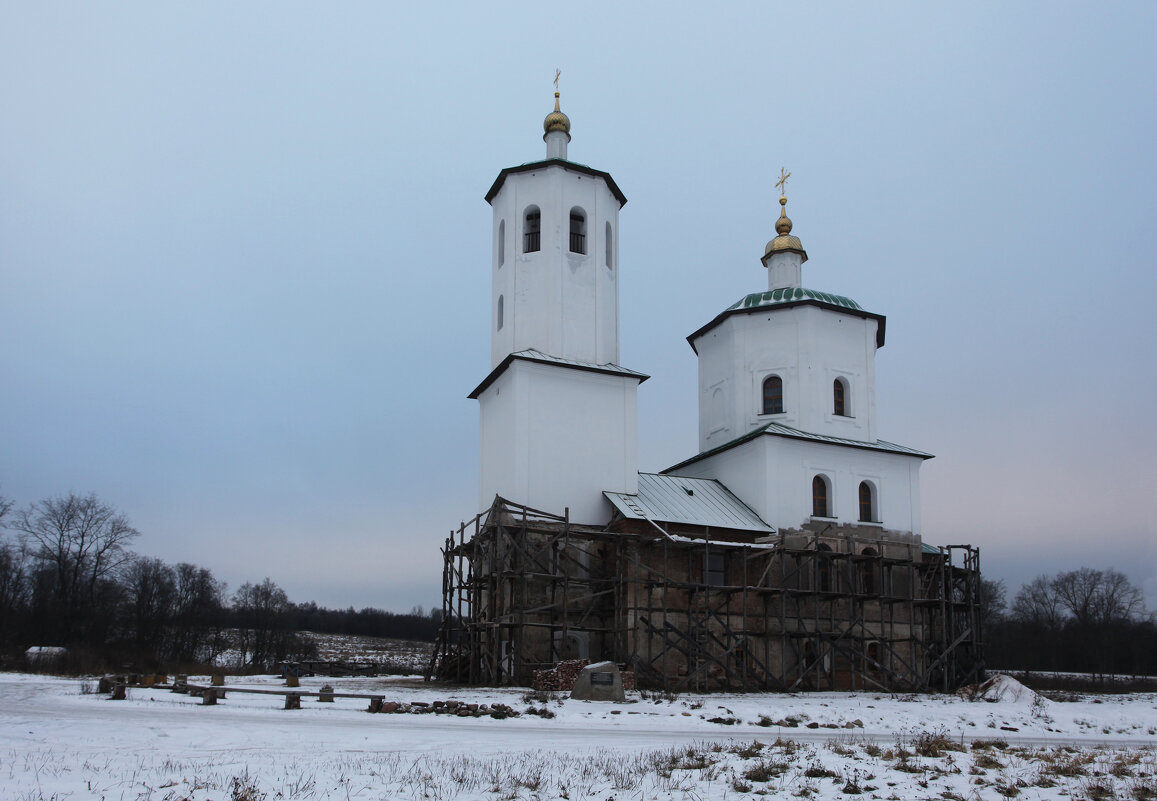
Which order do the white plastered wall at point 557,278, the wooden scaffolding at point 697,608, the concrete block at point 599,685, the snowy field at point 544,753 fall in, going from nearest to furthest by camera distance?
the snowy field at point 544,753 → the concrete block at point 599,685 → the wooden scaffolding at point 697,608 → the white plastered wall at point 557,278

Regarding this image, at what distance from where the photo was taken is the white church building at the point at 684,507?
25359 mm

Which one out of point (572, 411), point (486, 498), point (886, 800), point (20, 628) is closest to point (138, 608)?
point (20, 628)

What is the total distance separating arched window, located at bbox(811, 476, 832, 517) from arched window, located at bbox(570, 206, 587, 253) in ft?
33.8

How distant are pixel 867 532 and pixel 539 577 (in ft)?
38.3

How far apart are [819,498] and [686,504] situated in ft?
15.7

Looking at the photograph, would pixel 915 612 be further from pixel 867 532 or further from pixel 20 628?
pixel 20 628

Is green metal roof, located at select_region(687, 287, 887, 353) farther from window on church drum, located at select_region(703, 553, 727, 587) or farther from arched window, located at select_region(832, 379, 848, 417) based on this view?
window on church drum, located at select_region(703, 553, 727, 587)

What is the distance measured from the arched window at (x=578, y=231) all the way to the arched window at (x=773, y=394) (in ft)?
26.7

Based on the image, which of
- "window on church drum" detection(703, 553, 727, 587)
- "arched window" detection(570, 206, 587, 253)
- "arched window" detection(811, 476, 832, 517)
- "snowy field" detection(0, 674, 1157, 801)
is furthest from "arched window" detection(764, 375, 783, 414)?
"snowy field" detection(0, 674, 1157, 801)

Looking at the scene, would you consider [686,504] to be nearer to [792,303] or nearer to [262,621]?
[792,303]

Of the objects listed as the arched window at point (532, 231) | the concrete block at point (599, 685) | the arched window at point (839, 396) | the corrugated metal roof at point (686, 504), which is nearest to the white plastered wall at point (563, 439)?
the corrugated metal roof at point (686, 504)

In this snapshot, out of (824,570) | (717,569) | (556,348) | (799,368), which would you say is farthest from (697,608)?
(799,368)

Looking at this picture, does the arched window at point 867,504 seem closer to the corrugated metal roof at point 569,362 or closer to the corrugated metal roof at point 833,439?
the corrugated metal roof at point 833,439

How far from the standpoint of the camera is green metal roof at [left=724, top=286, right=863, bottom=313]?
107ft
